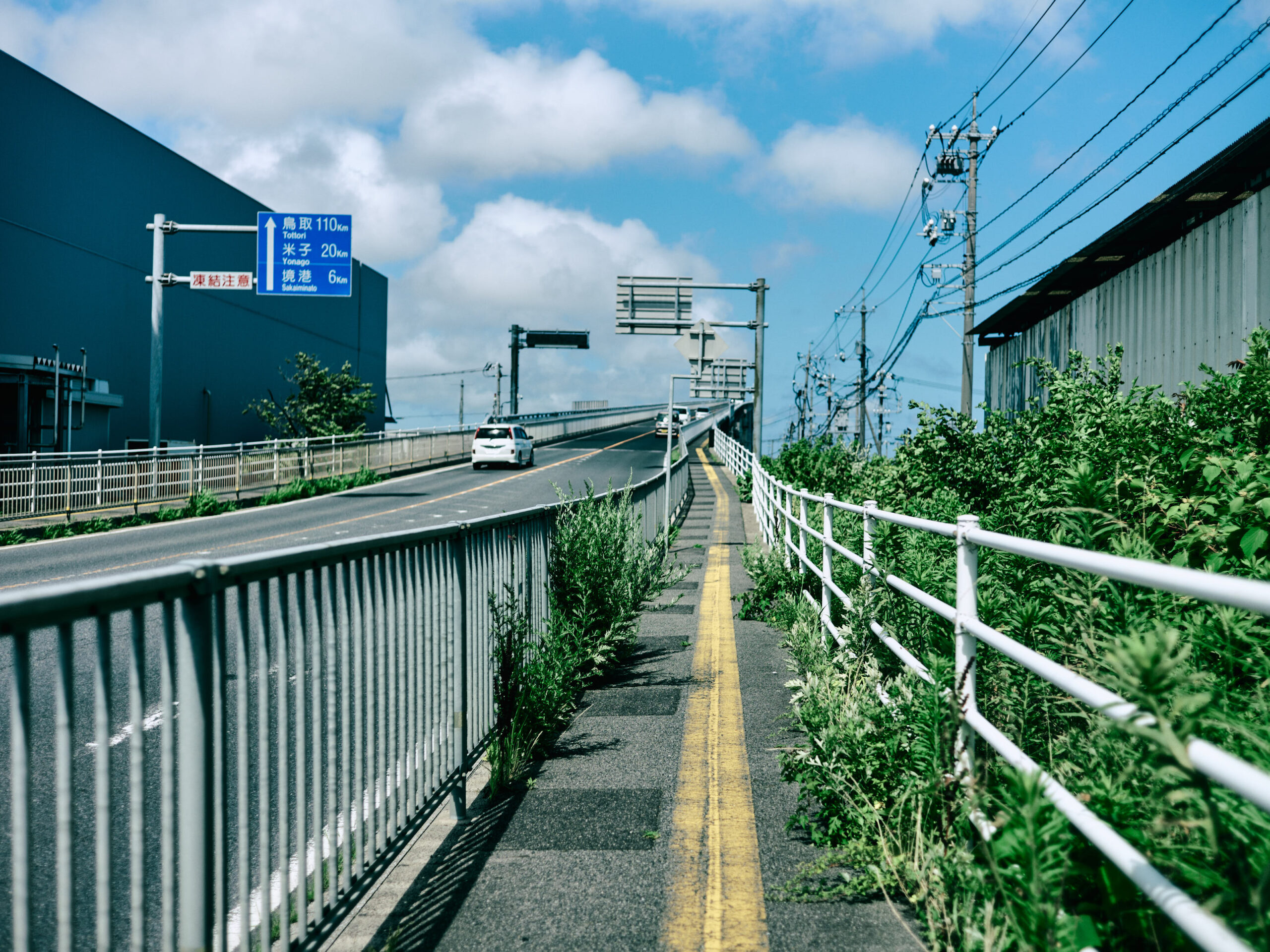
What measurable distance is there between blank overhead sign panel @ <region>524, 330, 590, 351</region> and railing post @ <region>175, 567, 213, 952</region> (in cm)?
6761

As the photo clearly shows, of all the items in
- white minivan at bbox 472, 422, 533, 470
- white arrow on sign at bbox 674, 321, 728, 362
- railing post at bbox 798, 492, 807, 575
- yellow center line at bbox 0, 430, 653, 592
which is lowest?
yellow center line at bbox 0, 430, 653, 592

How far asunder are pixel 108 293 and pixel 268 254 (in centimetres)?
1667

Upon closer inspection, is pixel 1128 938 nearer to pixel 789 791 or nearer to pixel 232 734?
pixel 789 791

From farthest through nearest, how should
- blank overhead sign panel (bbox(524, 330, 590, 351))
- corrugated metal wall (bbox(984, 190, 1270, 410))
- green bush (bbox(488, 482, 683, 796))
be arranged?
blank overhead sign panel (bbox(524, 330, 590, 351)), corrugated metal wall (bbox(984, 190, 1270, 410)), green bush (bbox(488, 482, 683, 796))

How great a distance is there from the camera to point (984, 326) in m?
24.6

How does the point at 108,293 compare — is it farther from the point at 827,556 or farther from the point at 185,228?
the point at 827,556

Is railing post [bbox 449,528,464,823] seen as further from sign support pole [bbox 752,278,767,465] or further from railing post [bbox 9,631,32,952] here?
sign support pole [bbox 752,278,767,465]

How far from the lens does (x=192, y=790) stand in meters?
2.24

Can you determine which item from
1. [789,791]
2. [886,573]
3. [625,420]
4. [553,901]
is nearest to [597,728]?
[789,791]

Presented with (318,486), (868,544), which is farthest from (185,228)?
(868,544)

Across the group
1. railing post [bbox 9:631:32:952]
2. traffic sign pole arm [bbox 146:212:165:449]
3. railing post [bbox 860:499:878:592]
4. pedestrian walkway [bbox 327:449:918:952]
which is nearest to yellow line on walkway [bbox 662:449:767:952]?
pedestrian walkway [bbox 327:449:918:952]

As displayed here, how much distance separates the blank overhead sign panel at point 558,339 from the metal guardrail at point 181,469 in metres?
28.9

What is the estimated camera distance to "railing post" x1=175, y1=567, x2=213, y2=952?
2.21 meters

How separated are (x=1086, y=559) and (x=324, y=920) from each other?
7.83ft
